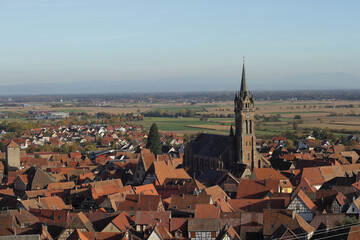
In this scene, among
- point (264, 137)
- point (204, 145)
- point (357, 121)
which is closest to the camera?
point (204, 145)

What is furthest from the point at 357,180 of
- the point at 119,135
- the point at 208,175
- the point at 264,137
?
the point at 119,135

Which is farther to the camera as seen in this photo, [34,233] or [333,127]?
[333,127]

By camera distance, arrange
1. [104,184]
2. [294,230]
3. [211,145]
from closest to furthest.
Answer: [294,230]
[104,184]
[211,145]

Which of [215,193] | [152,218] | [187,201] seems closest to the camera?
[152,218]

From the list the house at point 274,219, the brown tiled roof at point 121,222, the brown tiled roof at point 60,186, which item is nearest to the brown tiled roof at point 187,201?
the brown tiled roof at point 121,222

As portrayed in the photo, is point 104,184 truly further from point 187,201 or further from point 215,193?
point 187,201

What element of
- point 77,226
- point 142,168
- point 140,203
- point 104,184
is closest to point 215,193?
point 140,203

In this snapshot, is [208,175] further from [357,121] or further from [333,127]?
[357,121]

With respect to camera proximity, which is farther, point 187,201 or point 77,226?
point 187,201
